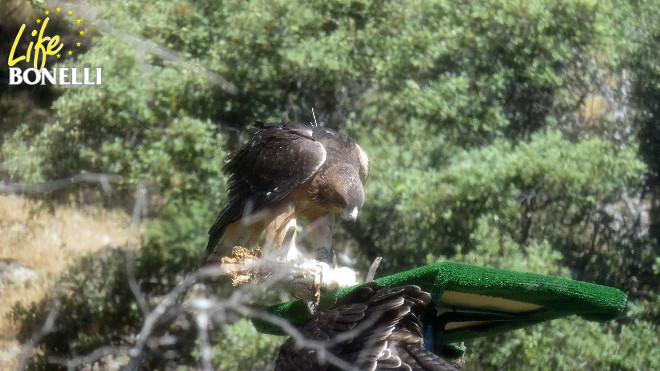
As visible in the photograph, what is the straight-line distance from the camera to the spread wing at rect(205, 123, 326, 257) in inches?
152

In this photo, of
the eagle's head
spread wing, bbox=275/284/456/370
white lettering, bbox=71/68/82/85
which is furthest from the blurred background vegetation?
→ spread wing, bbox=275/284/456/370

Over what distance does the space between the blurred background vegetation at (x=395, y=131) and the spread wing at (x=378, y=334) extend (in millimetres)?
3622

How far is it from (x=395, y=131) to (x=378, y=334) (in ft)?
15.4

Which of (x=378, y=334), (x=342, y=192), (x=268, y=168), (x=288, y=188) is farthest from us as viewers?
(x=268, y=168)

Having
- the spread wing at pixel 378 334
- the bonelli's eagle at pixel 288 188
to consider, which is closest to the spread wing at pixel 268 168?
the bonelli's eagle at pixel 288 188

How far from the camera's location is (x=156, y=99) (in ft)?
23.3

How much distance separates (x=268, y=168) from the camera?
158 inches

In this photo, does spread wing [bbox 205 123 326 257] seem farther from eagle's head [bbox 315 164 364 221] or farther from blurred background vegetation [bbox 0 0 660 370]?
blurred background vegetation [bbox 0 0 660 370]

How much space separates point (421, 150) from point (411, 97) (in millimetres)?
435

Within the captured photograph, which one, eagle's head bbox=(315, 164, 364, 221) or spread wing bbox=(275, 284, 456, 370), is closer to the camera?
spread wing bbox=(275, 284, 456, 370)

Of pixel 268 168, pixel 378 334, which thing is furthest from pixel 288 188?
pixel 378 334

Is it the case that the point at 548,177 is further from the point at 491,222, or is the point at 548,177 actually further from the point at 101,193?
the point at 101,193

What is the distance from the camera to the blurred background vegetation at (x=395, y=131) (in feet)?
21.5

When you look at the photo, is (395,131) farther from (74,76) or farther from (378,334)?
(378,334)
